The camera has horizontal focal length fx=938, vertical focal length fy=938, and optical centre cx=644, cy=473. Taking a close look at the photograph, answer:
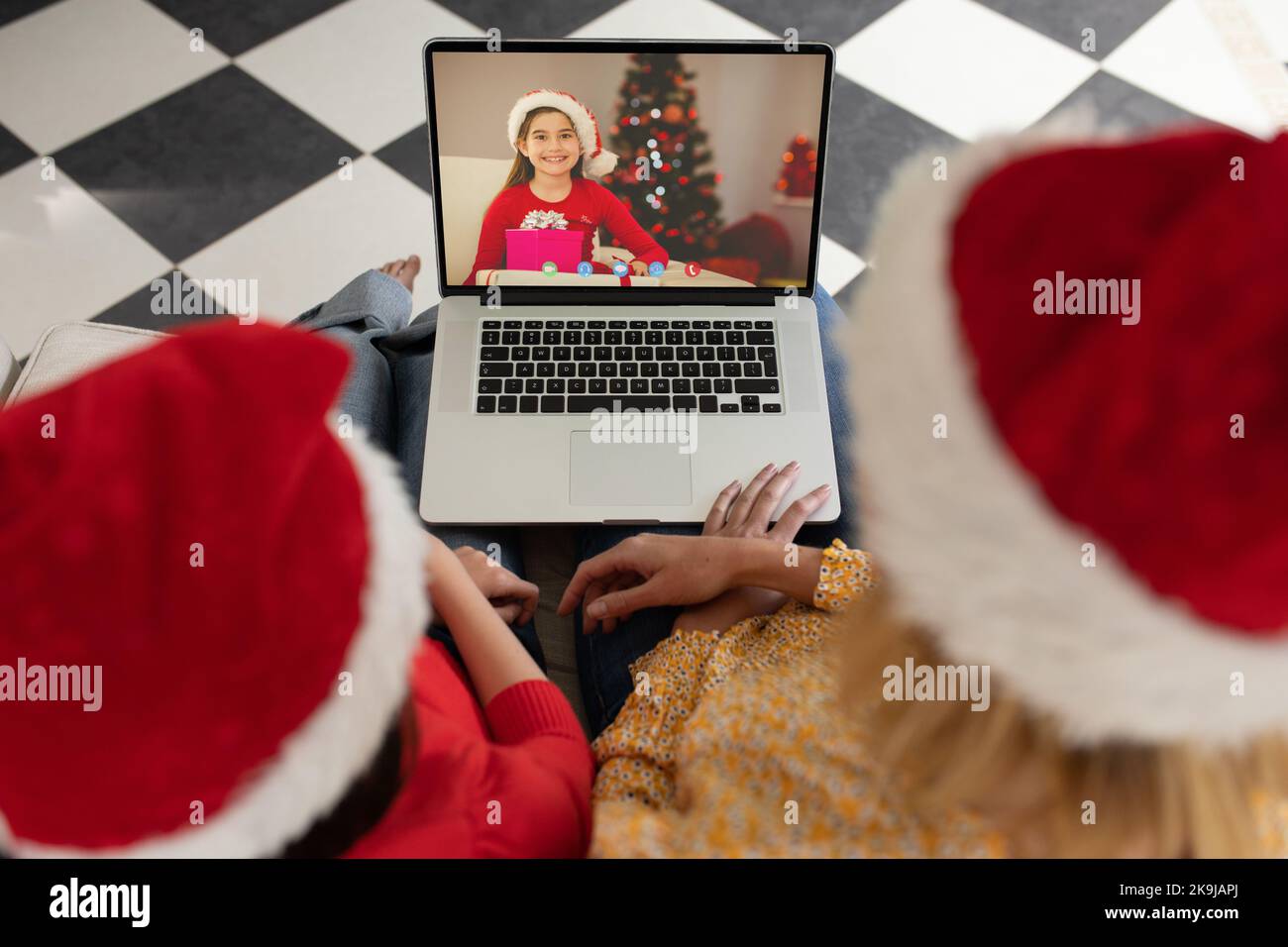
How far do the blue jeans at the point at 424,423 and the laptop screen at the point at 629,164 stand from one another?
13 centimetres

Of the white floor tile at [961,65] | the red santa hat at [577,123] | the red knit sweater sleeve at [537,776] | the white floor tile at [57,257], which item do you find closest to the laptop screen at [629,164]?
the red santa hat at [577,123]

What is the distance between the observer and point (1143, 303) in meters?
0.36

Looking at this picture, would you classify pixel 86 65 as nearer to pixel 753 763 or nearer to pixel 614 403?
pixel 614 403

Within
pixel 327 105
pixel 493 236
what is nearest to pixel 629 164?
pixel 493 236

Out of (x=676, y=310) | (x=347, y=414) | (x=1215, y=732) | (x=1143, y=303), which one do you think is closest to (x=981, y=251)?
(x=1143, y=303)

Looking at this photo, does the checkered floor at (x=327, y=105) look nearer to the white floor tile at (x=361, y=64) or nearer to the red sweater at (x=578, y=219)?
the white floor tile at (x=361, y=64)

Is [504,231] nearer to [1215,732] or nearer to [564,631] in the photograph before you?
[564,631]

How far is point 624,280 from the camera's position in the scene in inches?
39.9

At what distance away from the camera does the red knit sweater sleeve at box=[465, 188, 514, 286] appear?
951mm

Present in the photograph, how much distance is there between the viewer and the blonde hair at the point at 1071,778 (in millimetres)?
456

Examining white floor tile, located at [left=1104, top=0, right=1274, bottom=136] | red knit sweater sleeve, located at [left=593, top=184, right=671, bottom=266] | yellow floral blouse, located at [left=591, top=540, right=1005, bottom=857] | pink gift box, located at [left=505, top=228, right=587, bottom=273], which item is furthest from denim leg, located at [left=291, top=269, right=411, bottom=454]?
white floor tile, located at [left=1104, top=0, right=1274, bottom=136]

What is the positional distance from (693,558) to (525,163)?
419 mm
